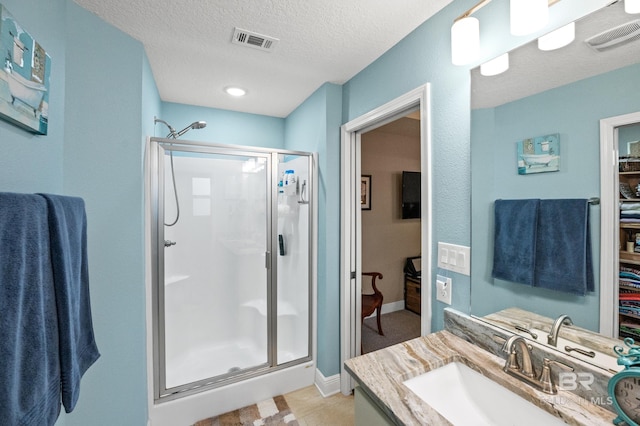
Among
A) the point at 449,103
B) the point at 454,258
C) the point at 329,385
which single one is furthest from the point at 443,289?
the point at 329,385

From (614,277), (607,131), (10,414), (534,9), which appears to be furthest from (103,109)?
(614,277)

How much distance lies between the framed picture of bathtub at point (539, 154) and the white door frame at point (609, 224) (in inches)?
4.8

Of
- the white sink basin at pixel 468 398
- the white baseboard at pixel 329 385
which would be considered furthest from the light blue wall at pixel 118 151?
the white baseboard at pixel 329 385

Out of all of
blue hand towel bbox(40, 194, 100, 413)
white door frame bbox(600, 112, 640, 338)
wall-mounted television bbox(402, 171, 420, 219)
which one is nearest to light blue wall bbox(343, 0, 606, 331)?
white door frame bbox(600, 112, 640, 338)

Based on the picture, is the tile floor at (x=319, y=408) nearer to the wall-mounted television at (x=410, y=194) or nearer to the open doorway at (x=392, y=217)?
the open doorway at (x=392, y=217)

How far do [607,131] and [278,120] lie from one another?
106 inches

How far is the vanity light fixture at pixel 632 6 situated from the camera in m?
0.77

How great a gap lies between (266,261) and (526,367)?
1747mm

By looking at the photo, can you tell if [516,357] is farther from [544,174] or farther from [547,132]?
[547,132]

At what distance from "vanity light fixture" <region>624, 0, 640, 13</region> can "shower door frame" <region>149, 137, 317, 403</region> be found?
172cm

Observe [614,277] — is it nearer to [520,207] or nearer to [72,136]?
[520,207]

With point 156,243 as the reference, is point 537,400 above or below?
below

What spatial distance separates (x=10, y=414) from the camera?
62cm

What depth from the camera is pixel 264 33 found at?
4.93ft
